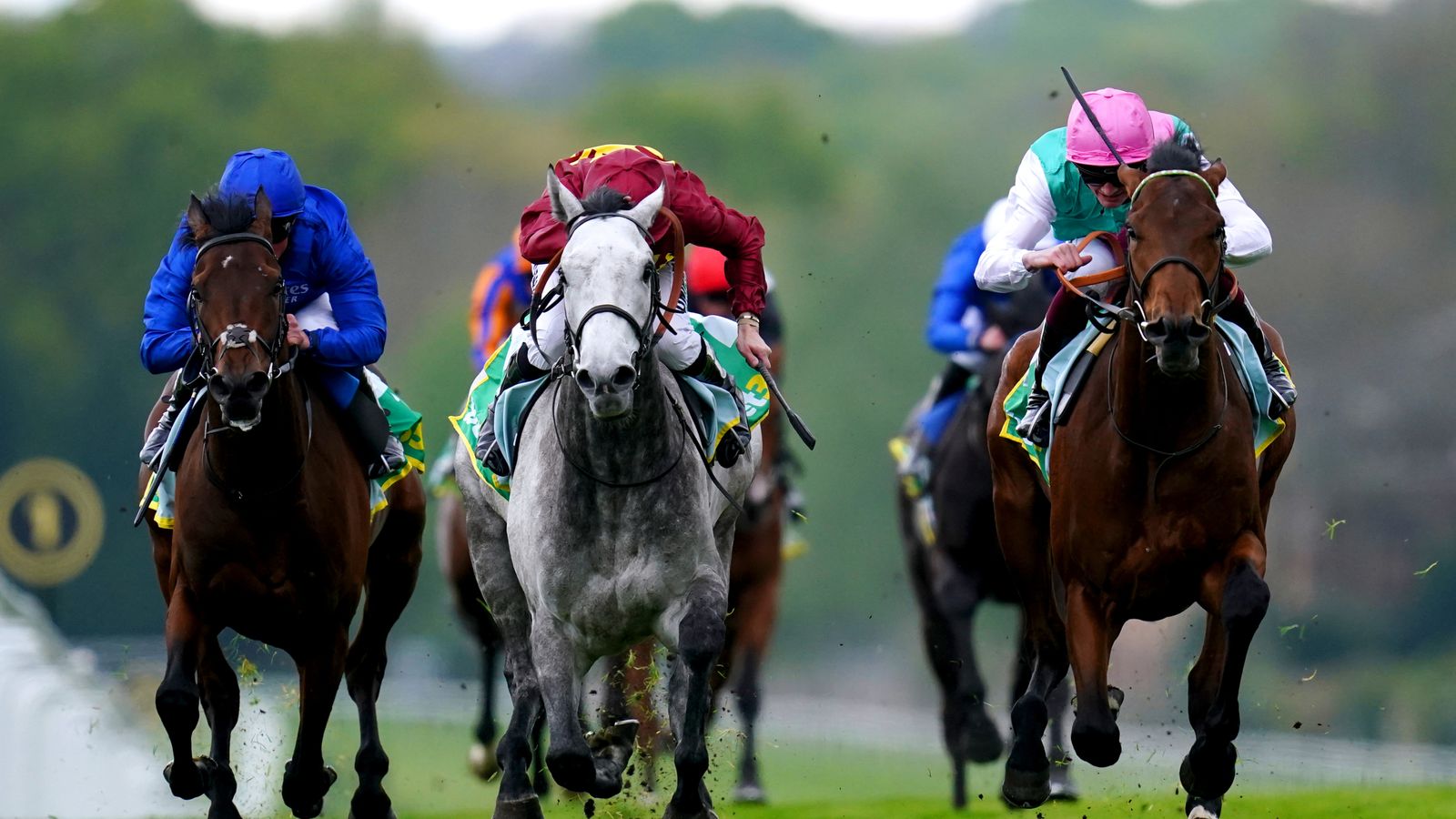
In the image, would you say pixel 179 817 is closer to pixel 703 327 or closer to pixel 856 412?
pixel 703 327

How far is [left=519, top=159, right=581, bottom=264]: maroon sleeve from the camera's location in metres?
7.78

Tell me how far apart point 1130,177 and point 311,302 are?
10.2 feet

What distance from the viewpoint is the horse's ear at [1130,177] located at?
7492 millimetres

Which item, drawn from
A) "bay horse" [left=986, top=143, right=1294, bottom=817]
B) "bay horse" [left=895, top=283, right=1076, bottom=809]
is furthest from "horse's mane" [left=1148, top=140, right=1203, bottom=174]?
"bay horse" [left=895, top=283, right=1076, bottom=809]

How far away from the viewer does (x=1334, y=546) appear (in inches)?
1174

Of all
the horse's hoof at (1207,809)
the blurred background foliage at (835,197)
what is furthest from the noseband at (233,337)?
the blurred background foliage at (835,197)

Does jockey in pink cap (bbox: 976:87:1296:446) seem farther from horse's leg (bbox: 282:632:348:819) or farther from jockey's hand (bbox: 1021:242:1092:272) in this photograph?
horse's leg (bbox: 282:632:348:819)

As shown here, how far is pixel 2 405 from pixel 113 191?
13.1ft

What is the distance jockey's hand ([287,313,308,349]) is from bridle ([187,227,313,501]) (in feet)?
0.11

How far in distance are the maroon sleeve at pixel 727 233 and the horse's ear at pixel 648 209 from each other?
0.45m

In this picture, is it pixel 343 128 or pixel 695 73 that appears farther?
pixel 695 73

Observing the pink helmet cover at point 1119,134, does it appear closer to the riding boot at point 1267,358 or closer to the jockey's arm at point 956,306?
the riding boot at point 1267,358

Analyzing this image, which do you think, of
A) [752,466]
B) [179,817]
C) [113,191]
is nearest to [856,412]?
[113,191]

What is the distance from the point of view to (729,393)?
8.26 meters
